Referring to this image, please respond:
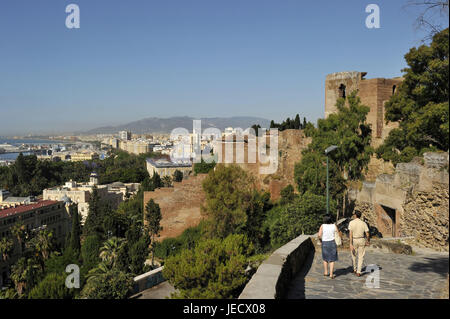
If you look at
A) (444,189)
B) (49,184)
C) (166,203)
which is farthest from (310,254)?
(49,184)

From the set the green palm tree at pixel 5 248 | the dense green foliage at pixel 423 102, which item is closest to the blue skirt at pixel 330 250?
the dense green foliage at pixel 423 102

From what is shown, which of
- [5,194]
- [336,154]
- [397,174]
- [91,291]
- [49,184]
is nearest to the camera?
[397,174]

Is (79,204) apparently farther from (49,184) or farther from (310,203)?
(310,203)

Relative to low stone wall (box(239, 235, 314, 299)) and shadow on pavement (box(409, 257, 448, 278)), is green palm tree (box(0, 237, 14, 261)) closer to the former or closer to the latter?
low stone wall (box(239, 235, 314, 299))

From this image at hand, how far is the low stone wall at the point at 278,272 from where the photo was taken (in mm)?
4500

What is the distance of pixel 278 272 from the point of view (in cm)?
522

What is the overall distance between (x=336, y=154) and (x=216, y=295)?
9.83 metres

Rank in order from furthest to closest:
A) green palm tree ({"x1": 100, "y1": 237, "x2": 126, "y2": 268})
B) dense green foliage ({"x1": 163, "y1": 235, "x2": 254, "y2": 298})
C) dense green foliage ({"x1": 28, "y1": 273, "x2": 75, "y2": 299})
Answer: green palm tree ({"x1": 100, "y1": 237, "x2": 126, "y2": 268})
dense green foliage ({"x1": 28, "y1": 273, "x2": 75, "y2": 299})
dense green foliage ({"x1": 163, "y1": 235, "x2": 254, "y2": 298})

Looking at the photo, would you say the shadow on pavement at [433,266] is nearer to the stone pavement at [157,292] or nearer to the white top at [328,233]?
the white top at [328,233]

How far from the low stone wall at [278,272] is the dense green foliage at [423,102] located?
19.0 feet

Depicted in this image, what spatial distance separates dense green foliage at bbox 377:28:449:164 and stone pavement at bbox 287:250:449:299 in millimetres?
4525

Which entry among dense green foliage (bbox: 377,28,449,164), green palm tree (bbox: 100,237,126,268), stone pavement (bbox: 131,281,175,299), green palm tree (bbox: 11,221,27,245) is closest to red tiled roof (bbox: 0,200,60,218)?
green palm tree (bbox: 11,221,27,245)

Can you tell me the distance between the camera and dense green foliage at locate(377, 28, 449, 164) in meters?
11.1
